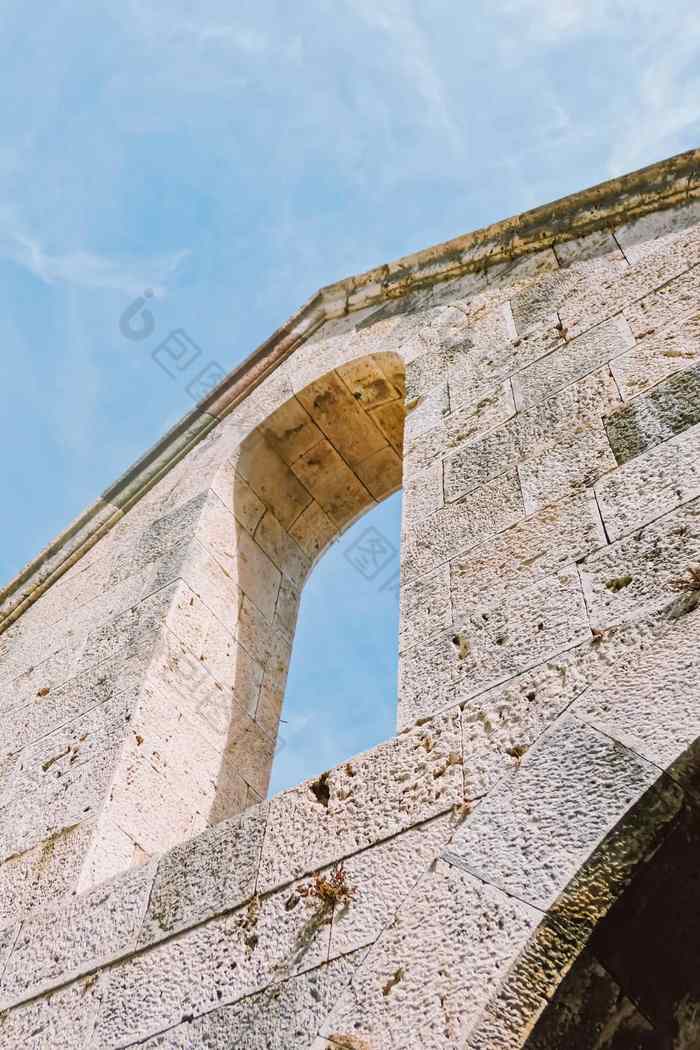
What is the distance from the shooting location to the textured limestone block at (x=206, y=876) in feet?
8.47

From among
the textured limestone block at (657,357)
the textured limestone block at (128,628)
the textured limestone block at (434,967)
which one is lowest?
the textured limestone block at (434,967)

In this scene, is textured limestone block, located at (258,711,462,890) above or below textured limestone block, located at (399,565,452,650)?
below

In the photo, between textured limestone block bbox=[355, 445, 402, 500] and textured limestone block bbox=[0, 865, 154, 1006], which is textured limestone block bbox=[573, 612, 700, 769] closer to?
textured limestone block bbox=[0, 865, 154, 1006]

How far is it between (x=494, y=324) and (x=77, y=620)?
233 centimetres

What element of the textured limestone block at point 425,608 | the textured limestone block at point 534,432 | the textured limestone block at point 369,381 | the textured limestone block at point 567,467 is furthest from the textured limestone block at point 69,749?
the textured limestone block at point 369,381

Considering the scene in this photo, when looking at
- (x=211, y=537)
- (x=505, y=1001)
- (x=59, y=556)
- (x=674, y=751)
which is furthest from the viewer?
(x=59, y=556)

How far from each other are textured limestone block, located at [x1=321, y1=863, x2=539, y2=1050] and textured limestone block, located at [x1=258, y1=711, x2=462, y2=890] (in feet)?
0.96

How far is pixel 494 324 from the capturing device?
4422 mm

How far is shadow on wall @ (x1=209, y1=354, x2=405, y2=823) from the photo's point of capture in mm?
4832

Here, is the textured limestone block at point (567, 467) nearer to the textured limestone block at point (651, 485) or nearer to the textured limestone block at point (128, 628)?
the textured limestone block at point (651, 485)

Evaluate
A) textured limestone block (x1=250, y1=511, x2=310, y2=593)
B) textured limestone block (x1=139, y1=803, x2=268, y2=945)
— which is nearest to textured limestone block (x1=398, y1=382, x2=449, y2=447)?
textured limestone block (x1=250, y1=511, x2=310, y2=593)

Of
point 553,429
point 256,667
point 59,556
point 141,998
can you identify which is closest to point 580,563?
point 553,429

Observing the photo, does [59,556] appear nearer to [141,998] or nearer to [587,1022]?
[141,998]

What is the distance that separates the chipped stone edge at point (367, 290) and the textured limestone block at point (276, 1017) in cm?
346
